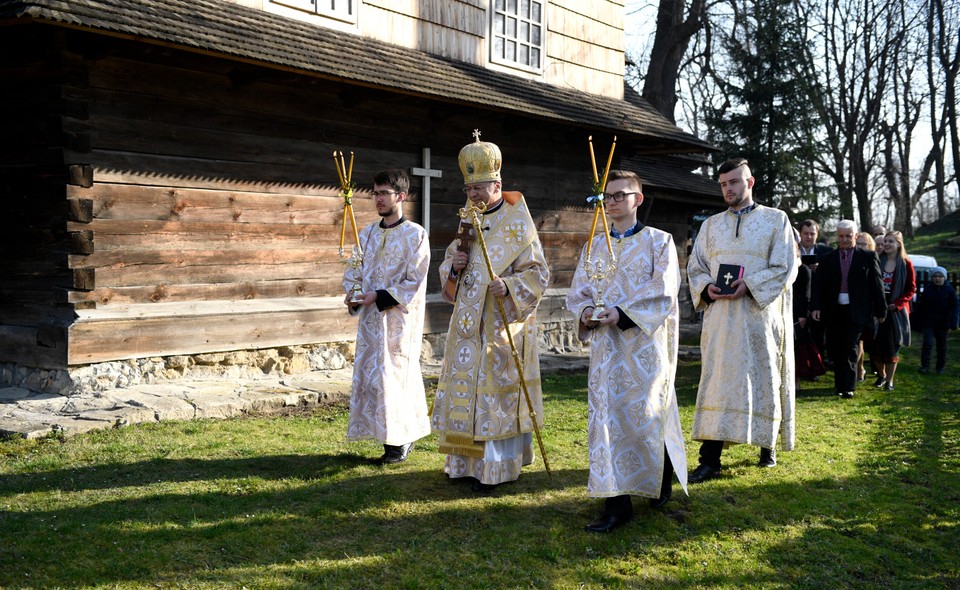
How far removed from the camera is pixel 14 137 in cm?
855

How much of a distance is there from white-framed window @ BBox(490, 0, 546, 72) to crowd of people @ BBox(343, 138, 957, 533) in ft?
22.8

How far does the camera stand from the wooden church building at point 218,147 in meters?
8.17

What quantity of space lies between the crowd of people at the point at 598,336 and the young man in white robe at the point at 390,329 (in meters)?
0.01

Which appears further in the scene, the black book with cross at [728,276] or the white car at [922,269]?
the white car at [922,269]

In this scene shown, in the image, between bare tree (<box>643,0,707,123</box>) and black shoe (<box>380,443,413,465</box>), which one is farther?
bare tree (<box>643,0,707,123</box>)

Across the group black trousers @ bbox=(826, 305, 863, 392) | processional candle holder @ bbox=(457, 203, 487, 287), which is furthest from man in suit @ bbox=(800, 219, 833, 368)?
processional candle holder @ bbox=(457, 203, 487, 287)

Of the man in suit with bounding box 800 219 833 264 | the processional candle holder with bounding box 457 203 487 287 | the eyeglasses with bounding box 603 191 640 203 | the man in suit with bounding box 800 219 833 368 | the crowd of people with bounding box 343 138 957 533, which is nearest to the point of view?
the crowd of people with bounding box 343 138 957 533

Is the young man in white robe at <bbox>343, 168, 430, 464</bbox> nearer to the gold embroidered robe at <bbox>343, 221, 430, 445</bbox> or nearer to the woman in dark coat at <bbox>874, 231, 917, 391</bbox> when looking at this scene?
the gold embroidered robe at <bbox>343, 221, 430, 445</bbox>

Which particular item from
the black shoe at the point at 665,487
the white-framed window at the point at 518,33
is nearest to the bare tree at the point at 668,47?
the white-framed window at the point at 518,33

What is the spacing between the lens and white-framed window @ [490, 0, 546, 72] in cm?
1272

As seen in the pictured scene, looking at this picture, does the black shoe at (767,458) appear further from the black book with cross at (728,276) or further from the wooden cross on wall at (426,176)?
the wooden cross on wall at (426,176)

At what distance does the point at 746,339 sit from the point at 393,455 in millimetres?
2621

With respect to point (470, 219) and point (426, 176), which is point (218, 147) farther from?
point (470, 219)

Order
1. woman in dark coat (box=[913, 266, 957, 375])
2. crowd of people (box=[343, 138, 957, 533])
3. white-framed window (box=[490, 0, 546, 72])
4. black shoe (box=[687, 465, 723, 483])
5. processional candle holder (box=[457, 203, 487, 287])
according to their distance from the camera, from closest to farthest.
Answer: crowd of people (box=[343, 138, 957, 533])
processional candle holder (box=[457, 203, 487, 287])
black shoe (box=[687, 465, 723, 483])
woman in dark coat (box=[913, 266, 957, 375])
white-framed window (box=[490, 0, 546, 72])
